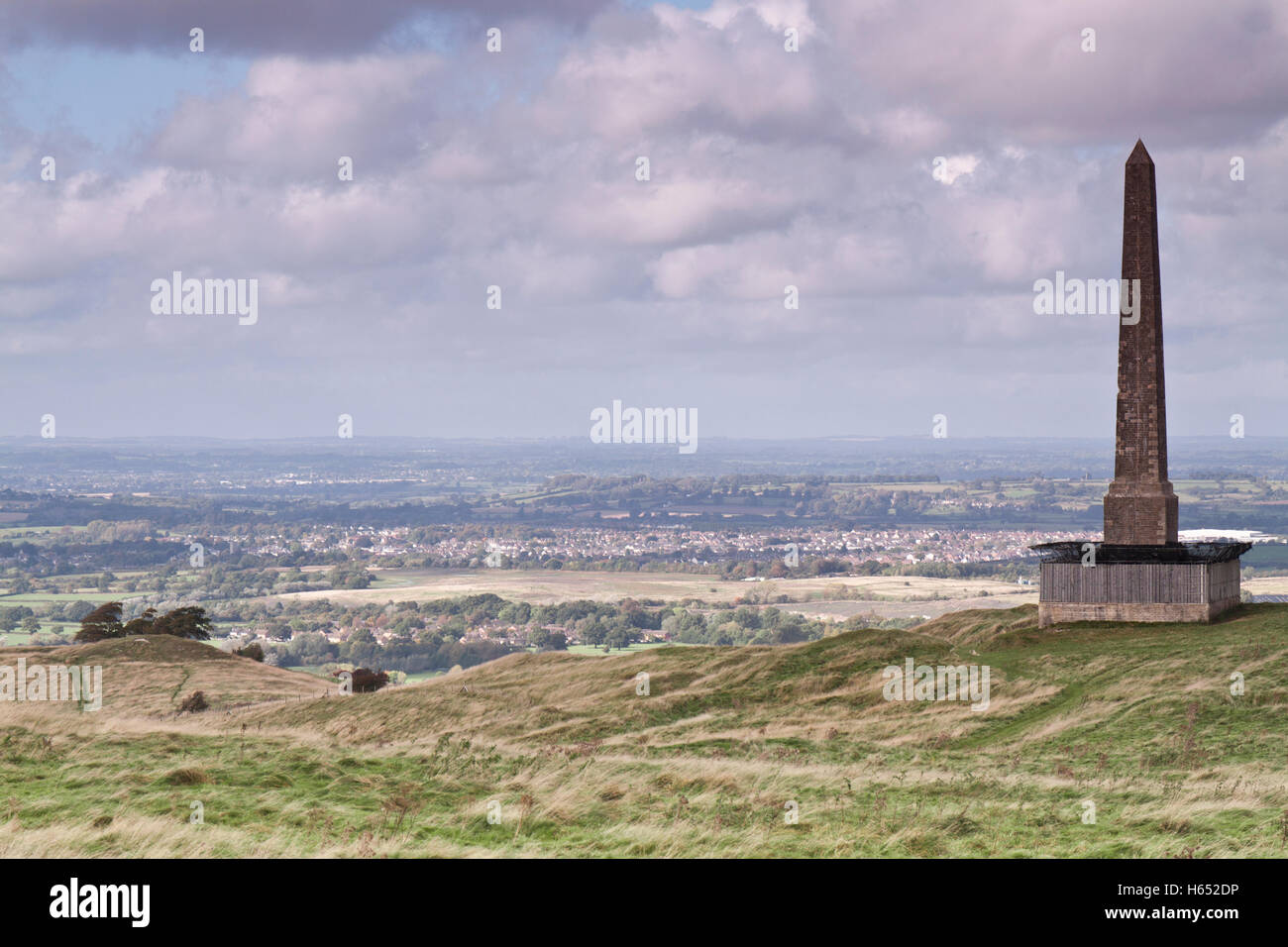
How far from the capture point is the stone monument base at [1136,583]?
43.1 metres

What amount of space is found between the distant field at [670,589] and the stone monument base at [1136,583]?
116955 millimetres

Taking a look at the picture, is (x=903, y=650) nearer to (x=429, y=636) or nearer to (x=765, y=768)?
(x=765, y=768)

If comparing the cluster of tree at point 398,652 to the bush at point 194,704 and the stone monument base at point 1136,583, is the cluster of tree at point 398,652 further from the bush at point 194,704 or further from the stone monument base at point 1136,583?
the stone monument base at point 1136,583

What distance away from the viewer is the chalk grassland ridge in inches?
645

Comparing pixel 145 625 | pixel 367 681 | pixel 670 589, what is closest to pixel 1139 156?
pixel 367 681

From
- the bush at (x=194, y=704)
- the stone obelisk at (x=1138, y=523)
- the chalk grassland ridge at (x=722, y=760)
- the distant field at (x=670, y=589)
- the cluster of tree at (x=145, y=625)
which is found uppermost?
the stone obelisk at (x=1138, y=523)

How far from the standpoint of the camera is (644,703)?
36781 mm

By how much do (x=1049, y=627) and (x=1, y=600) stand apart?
572 feet

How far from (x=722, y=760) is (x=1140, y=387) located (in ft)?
97.3

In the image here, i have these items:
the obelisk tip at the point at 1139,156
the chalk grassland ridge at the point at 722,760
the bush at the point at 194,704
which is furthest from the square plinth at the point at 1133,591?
the bush at the point at 194,704

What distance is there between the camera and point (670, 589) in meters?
186

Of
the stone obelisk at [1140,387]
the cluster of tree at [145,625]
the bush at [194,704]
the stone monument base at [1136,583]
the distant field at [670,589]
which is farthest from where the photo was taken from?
the distant field at [670,589]

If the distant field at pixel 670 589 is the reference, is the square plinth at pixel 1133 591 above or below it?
above
